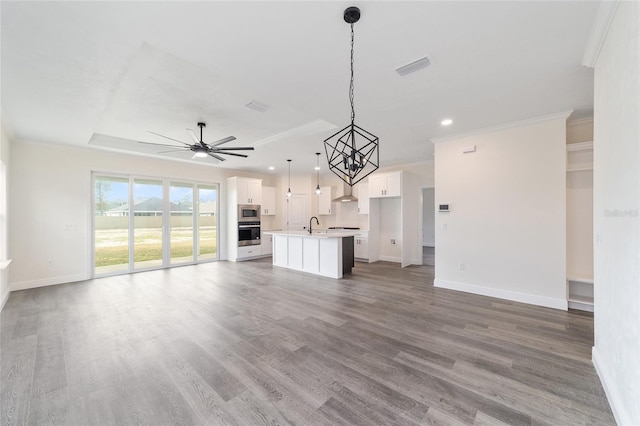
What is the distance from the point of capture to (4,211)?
14.1 feet

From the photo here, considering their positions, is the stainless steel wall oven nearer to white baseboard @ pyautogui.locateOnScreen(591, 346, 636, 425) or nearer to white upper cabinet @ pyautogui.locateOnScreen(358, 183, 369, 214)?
white upper cabinet @ pyautogui.locateOnScreen(358, 183, 369, 214)

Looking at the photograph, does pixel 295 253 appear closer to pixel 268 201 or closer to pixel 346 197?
pixel 346 197

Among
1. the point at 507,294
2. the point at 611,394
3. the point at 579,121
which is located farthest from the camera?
the point at 507,294

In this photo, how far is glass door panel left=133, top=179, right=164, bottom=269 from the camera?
6.32m

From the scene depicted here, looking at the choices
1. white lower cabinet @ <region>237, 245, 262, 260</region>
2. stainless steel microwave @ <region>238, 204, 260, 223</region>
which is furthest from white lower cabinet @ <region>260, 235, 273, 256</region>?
stainless steel microwave @ <region>238, 204, 260, 223</region>

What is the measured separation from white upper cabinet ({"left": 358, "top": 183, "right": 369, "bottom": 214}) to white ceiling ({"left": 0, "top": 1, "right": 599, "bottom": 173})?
3.59 metres

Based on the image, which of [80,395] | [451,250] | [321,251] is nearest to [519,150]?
[451,250]

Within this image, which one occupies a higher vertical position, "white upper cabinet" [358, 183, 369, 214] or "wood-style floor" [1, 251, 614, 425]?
"white upper cabinet" [358, 183, 369, 214]

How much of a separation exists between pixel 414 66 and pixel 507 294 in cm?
383

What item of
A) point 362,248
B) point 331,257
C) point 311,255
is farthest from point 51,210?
point 362,248

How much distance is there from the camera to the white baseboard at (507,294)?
3.71 m

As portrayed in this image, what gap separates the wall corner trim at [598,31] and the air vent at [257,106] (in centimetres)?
332

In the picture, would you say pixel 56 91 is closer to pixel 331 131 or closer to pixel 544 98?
pixel 331 131

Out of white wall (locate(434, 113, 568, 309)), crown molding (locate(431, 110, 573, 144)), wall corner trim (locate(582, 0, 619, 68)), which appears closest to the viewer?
wall corner trim (locate(582, 0, 619, 68))
